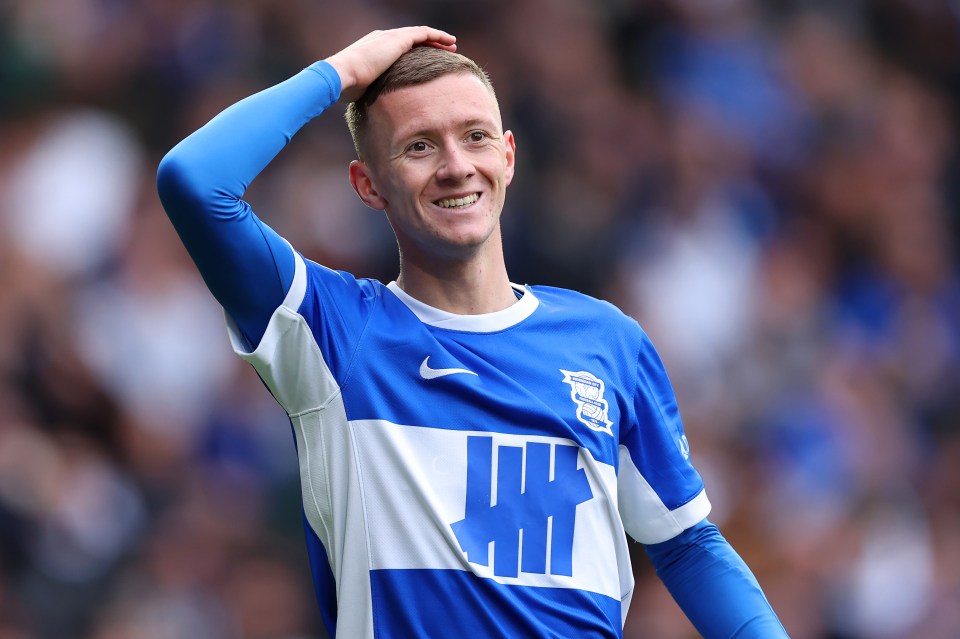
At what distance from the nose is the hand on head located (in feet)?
0.83

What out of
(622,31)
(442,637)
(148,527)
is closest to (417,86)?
(442,637)

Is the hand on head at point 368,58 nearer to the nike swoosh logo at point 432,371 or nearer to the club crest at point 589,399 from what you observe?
the nike swoosh logo at point 432,371

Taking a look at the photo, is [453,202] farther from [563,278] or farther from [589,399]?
[563,278]

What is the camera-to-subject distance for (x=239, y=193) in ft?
10.2

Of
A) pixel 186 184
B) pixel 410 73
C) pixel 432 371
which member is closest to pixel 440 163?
pixel 410 73

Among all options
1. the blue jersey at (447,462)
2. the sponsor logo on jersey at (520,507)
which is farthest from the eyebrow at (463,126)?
the sponsor logo on jersey at (520,507)

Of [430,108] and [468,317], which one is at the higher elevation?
[430,108]

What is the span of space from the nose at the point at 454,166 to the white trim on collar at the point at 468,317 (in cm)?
31

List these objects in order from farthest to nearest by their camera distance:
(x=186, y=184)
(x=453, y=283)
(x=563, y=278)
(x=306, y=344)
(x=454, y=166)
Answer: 1. (x=563, y=278)
2. (x=453, y=283)
3. (x=454, y=166)
4. (x=306, y=344)
5. (x=186, y=184)

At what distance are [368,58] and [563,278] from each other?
4.03m

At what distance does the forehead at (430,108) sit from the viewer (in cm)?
338

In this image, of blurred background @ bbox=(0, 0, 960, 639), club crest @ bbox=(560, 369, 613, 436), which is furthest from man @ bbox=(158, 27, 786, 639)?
blurred background @ bbox=(0, 0, 960, 639)

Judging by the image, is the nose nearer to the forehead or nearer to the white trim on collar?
the forehead

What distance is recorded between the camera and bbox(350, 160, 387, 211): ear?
11.5ft
